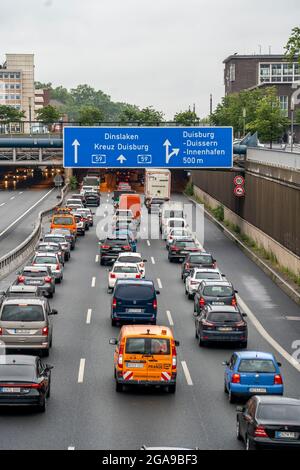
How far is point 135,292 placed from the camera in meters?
38.5

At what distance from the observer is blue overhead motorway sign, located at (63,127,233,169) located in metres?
69.6

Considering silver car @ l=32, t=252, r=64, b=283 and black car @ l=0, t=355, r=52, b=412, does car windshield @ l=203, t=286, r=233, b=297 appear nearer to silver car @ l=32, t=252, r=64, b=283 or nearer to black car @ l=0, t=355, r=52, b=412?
silver car @ l=32, t=252, r=64, b=283

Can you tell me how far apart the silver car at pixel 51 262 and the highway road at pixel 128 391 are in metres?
0.61

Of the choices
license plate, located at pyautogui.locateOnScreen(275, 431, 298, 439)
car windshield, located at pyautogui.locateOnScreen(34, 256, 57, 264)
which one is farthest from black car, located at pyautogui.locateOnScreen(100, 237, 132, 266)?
license plate, located at pyautogui.locateOnScreen(275, 431, 298, 439)

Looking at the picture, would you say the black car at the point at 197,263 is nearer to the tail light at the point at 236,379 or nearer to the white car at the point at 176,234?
the white car at the point at 176,234

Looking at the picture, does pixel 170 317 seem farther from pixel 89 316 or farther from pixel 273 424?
pixel 273 424

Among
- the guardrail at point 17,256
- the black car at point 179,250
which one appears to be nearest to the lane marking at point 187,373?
the guardrail at point 17,256

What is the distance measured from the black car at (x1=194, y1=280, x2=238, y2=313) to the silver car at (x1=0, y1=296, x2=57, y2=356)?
9.16m

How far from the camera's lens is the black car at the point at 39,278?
46031mm

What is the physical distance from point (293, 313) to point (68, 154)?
93.9 feet

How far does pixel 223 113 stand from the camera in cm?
15138

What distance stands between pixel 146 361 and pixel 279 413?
754 cm

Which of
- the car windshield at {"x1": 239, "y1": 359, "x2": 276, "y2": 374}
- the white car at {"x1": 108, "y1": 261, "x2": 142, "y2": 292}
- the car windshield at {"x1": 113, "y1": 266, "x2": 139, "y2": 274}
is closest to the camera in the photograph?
the car windshield at {"x1": 239, "y1": 359, "x2": 276, "y2": 374}
